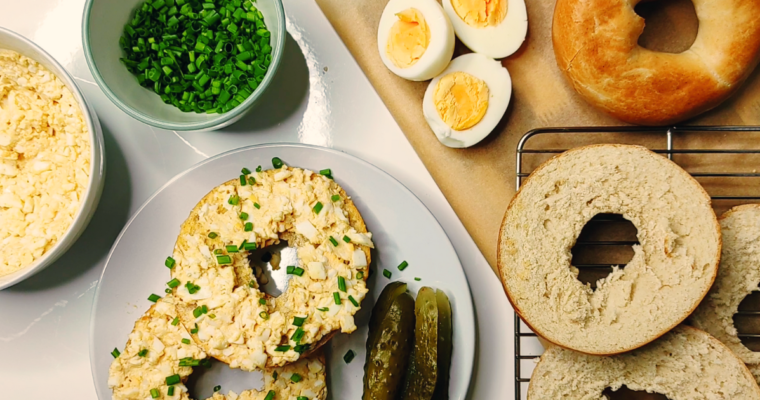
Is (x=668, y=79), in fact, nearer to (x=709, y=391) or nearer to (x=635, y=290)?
(x=635, y=290)

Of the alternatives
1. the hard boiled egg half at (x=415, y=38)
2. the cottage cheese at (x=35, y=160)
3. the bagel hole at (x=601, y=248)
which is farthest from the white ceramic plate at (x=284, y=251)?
the bagel hole at (x=601, y=248)

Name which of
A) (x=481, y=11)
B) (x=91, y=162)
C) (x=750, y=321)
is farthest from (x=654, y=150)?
(x=91, y=162)

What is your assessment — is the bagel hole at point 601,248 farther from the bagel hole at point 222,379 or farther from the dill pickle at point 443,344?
the bagel hole at point 222,379

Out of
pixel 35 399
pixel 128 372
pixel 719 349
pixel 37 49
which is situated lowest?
pixel 35 399

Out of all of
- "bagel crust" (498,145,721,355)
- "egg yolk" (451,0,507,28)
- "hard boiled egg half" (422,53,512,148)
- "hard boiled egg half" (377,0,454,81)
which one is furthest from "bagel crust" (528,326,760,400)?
"egg yolk" (451,0,507,28)

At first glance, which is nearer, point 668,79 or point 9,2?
point 668,79

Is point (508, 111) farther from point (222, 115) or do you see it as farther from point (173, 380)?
point (173, 380)

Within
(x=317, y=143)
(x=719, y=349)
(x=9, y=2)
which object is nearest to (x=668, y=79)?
(x=719, y=349)
